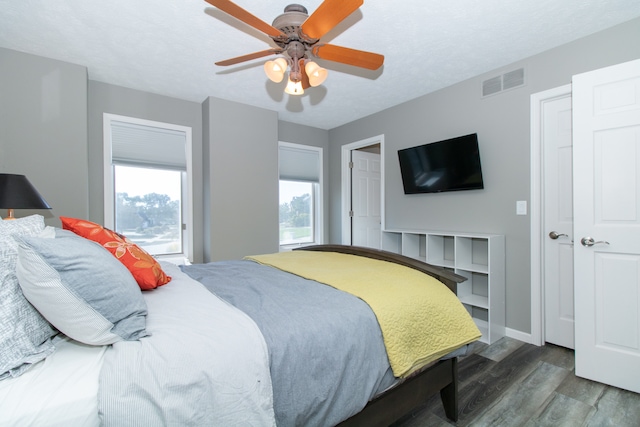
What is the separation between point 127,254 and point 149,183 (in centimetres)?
228

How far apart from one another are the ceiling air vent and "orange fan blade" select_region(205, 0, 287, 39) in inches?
85.7

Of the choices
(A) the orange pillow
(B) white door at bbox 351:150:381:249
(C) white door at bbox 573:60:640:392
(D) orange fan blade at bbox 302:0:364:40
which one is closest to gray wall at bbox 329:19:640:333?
(C) white door at bbox 573:60:640:392

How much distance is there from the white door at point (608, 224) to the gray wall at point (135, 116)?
12.1 feet

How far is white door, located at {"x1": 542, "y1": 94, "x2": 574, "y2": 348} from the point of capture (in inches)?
96.3

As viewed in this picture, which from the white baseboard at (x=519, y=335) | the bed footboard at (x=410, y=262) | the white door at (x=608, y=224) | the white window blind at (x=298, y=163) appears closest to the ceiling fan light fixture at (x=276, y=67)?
the bed footboard at (x=410, y=262)

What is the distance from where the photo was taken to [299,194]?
4.63 meters

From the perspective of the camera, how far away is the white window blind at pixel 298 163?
173 inches

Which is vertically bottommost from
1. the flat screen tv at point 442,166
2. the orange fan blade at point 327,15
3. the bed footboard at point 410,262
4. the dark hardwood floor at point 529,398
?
the dark hardwood floor at point 529,398

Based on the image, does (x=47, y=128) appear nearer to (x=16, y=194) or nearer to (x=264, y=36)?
(x=16, y=194)

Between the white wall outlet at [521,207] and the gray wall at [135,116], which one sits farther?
the gray wall at [135,116]

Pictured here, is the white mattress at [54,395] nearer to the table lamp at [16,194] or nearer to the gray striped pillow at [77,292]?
the gray striped pillow at [77,292]

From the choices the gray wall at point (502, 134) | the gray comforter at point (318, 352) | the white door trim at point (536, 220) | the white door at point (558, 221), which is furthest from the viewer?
the white door trim at point (536, 220)

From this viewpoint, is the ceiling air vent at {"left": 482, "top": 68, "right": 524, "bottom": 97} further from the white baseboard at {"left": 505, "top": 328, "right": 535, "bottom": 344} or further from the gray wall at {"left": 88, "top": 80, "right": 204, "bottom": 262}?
the gray wall at {"left": 88, "top": 80, "right": 204, "bottom": 262}

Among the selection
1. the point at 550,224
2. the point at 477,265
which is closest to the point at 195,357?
the point at 477,265
